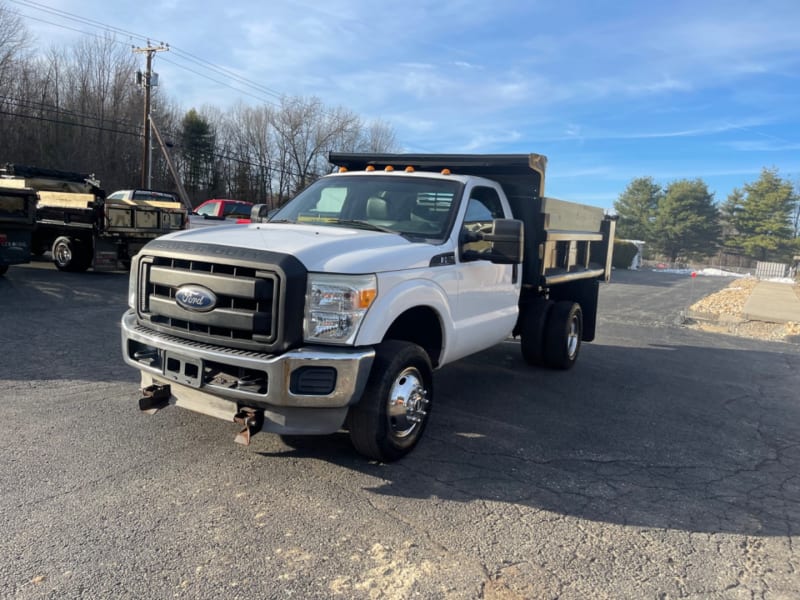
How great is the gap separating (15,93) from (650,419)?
42.3 meters

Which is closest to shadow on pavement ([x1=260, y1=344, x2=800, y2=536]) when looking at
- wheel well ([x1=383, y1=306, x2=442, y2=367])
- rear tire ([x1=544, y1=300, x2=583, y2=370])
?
rear tire ([x1=544, y1=300, x2=583, y2=370])

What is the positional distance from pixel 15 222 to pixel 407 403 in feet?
36.0

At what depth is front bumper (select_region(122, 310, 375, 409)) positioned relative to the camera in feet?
11.5

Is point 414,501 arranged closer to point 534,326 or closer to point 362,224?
point 362,224

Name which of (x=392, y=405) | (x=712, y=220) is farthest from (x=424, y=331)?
(x=712, y=220)

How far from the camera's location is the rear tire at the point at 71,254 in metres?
14.4

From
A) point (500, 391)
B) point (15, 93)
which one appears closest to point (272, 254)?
point (500, 391)

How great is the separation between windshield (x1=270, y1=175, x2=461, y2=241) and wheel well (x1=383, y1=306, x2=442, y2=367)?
639 millimetres

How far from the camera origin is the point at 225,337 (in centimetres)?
370

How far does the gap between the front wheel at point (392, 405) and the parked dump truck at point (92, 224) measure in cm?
1192

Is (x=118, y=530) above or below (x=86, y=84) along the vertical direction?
A: below

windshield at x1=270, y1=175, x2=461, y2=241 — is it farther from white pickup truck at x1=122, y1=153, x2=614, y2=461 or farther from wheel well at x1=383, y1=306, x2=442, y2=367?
wheel well at x1=383, y1=306, x2=442, y2=367

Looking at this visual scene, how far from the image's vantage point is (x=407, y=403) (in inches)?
164

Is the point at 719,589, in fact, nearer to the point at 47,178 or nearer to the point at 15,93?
the point at 47,178
